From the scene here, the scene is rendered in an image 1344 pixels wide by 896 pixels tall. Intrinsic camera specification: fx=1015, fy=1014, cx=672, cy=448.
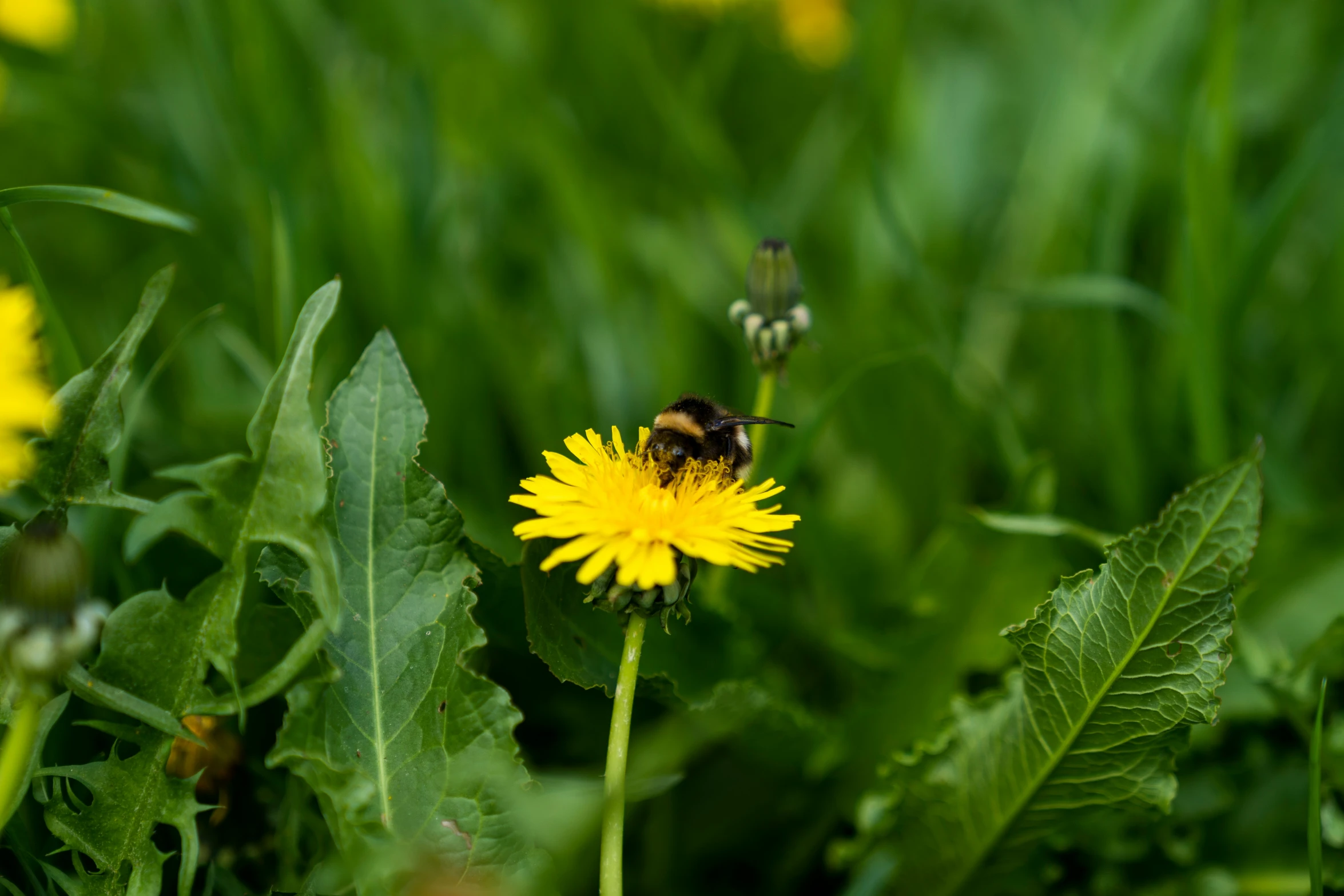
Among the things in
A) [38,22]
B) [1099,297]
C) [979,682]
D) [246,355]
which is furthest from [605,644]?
[38,22]

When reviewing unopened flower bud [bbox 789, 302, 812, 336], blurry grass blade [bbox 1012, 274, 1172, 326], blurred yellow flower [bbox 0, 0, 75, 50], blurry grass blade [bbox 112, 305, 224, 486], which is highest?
blurred yellow flower [bbox 0, 0, 75, 50]

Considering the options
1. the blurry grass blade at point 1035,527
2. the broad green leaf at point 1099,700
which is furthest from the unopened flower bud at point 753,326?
the broad green leaf at point 1099,700

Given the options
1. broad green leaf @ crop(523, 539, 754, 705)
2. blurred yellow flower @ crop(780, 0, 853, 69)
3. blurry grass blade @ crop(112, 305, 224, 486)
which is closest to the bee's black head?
broad green leaf @ crop(523, 539, 754, 705)

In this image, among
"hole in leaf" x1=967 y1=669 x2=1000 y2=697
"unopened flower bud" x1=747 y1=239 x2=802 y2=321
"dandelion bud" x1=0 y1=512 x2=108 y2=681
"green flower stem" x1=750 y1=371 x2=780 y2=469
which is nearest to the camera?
"dandelion bud" x1=0 y1=512 x2=108 y2=681

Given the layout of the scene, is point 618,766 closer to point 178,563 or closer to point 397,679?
point 397,679

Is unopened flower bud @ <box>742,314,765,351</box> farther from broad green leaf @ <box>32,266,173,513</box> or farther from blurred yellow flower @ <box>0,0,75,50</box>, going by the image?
blurred yellow flower @ <box>0,0,75,50</box>

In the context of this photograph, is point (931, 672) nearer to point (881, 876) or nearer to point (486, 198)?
point (881, 876)

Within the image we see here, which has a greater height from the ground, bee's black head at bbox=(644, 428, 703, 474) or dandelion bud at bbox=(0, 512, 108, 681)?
bee's black head at bbox=(644, 428, 703, 474)

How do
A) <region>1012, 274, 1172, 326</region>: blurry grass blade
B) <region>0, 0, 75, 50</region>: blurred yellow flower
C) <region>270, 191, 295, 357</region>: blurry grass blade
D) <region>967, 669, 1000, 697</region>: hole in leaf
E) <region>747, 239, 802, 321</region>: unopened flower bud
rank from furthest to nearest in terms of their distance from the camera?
<region>0, 0, 75, 50</region>: blurred yellow flower < <region>1012, 274, 1172, 326</region>: blurry grass blade < <region>967, 669, 1000, 697</region>: hole in leaf < <region>270, 191, 295, 357</region>: blurry grass blade < <region>747, 239, 802, 321</region>: unopened flower bud
